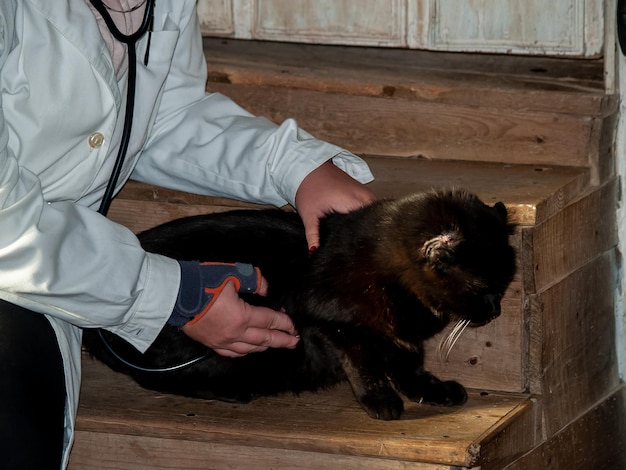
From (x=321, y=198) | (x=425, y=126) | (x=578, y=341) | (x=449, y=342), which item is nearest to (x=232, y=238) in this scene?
(x=321, y=198)

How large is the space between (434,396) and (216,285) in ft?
1.59

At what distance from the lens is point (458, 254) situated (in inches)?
64.5

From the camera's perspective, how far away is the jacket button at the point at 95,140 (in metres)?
1.57

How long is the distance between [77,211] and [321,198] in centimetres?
48

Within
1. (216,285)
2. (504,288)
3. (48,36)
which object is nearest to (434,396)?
(504,288)

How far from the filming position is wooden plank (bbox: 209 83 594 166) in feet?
7.04

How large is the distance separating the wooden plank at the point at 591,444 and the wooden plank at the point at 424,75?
0.66m

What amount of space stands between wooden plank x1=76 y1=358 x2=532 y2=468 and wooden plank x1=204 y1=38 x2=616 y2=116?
0.69 m

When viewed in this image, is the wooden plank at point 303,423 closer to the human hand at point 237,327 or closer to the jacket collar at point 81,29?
the human hand at point 237,327

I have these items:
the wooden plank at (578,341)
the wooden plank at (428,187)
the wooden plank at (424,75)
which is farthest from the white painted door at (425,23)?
the wooden plank at (578,341)

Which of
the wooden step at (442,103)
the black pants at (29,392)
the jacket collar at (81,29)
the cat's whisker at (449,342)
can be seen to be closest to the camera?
the black pants at (29,392)

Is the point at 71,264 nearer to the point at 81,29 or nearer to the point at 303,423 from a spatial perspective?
the point at 81,29

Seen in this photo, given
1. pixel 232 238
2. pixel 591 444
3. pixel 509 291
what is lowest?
pixel 591 444

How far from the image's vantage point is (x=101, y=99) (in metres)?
1.56
